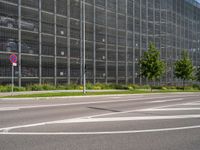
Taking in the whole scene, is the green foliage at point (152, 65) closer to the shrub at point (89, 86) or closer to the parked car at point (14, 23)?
the shrub at point (89, 86)

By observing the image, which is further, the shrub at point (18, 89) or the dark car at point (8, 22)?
the dark car at point (8, 22)

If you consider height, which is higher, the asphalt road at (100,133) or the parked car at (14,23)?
the parked car at (14,23)

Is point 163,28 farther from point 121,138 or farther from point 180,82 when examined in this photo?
point 121,138

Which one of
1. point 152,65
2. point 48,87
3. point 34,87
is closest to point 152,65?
point 152,65

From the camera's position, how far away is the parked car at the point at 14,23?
27.1 meters

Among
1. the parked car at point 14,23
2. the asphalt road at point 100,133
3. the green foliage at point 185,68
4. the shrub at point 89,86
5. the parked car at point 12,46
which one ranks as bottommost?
the asphalt road at point 100,133

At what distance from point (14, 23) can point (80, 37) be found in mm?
10174

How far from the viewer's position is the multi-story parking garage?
28.5 m

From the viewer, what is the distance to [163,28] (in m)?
54.4

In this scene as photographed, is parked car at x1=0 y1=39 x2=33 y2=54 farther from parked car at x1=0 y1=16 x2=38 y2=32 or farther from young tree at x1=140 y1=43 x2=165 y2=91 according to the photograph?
young tree at x1=140 y1=43 x2=165 y2=91

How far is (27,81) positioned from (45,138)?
75.3 ft

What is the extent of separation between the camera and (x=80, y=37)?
36.0 m

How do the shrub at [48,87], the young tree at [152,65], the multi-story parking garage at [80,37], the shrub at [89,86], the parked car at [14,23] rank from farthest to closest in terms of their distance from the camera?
the young tree at [152,65]
the shrub at [89,86]
the shrub at [48,87]
the multi-story parking garage at [80,37]
the parked car at [14,23]

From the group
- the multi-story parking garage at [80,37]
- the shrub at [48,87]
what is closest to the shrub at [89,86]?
the multi-story parking garage at [80,37]
